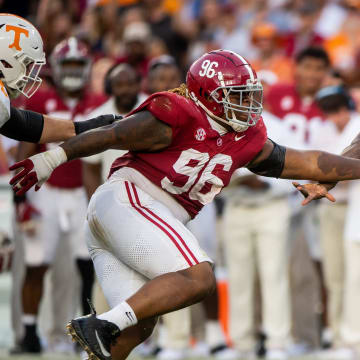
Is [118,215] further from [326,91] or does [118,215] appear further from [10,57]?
[326,91]

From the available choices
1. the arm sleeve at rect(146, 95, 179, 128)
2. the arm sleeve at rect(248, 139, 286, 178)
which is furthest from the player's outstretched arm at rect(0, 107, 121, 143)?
the arm sleeve at rect(248, 139, 286, 178)

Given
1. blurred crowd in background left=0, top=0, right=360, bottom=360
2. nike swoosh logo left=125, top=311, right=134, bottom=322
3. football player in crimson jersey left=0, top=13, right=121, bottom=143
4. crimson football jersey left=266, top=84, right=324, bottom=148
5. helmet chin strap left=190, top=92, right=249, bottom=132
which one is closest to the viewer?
nike swoosh logo left=125, top=311, right=134, bottom=322

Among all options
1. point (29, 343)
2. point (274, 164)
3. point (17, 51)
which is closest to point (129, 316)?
point (274, 164)

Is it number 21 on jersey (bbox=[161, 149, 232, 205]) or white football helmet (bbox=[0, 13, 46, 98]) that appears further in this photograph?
white football helmet (bbox=[0, 13, 46, 98])

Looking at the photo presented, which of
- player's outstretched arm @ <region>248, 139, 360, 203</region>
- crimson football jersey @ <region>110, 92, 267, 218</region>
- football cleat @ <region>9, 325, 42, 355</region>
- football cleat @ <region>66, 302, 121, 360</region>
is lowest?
football cleat @ <region>9, 325, 42, 355</region>

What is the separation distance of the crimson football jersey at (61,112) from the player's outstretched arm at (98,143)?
9.10 ft

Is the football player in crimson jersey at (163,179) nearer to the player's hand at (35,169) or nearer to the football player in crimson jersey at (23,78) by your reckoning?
the player's hand at (35,169)

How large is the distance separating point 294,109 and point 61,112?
1.82 m

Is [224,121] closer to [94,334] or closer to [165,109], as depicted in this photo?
[165,109]

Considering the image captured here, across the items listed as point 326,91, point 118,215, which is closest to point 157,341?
point 326,91

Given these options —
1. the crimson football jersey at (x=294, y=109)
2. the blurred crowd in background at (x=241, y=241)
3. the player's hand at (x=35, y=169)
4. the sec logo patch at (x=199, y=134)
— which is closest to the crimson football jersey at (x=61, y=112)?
the blurred crowd in background at (x=241, y=241)

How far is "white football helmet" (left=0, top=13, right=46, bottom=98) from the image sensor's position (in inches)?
203

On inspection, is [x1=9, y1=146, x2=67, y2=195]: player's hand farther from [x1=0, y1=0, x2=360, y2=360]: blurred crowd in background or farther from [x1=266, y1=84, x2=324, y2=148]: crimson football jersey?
[x1=266, y1=84, x2=324, y2=148]: crimson football jersey

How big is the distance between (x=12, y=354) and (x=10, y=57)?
9.38 ft
